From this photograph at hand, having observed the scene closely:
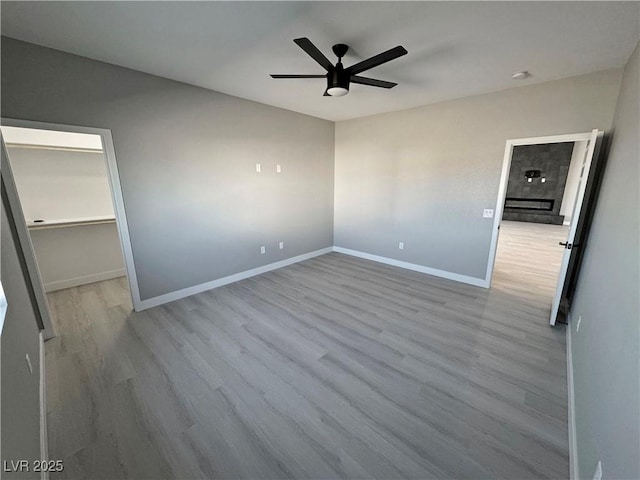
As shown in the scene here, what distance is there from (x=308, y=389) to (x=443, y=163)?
3.63 meters

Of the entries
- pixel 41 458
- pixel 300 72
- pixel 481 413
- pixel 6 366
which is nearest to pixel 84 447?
pixel 41 458

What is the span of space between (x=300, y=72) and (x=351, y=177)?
2523 mm

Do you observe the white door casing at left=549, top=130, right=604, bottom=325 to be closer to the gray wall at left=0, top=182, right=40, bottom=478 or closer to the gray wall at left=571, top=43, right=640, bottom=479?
the gray wall at left=571, top=43, right=640, bottom=479

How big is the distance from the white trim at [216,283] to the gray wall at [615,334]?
3.80 meters

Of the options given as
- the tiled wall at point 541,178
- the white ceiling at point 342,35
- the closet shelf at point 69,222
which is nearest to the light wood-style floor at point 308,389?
the closet shelf at point 69,222

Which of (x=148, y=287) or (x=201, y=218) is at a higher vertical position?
(x=201, y=218)

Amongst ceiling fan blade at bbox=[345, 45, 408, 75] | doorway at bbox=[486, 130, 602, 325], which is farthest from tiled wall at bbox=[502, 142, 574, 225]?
ceiling fan blade at bbox=[345, 45, 408, 75]

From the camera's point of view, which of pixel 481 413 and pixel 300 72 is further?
pixel 300 72

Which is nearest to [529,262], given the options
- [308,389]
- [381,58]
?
[381,58]

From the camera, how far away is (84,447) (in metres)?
1.50

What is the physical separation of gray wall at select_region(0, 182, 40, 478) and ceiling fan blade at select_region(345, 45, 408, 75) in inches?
105

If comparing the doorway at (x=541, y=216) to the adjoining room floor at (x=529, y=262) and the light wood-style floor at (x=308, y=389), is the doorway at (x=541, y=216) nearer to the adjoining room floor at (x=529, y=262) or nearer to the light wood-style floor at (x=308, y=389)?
the adjoining room floor at (x=529, y=262)

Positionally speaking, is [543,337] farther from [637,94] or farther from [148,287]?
[148,287]

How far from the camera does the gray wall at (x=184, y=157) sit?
7.56ft
